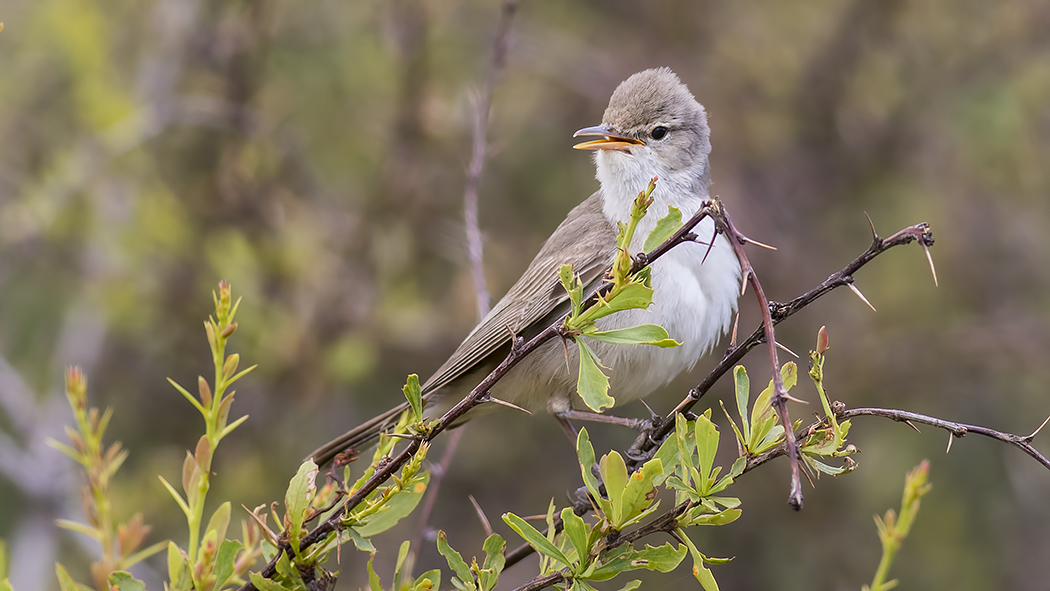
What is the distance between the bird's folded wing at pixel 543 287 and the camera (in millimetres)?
3508

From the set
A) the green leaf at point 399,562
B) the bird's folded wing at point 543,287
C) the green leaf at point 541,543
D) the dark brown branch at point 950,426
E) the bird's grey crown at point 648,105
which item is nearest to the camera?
the dark brown branch at point 950,426

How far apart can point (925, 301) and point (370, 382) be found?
3534 millimetres

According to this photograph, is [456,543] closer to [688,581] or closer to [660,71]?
[688,581]

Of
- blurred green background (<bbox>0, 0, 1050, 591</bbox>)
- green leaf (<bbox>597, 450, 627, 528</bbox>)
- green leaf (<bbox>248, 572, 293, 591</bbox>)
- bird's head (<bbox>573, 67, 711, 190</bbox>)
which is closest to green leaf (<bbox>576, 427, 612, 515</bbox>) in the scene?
green leaf (<bbox>597, 450, 627, 528</bbox>)

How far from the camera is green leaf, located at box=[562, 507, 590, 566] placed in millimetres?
1975

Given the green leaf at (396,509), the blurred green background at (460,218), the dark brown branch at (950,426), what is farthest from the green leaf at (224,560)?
the blurred green background at (460,218)

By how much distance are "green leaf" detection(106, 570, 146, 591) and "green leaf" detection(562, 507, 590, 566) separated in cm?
93

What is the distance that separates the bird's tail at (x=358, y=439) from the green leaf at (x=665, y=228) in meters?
1.49

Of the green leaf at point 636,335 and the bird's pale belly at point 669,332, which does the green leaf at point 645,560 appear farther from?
the bird's pale belly at point 669,332

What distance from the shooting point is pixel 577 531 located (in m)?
1.99

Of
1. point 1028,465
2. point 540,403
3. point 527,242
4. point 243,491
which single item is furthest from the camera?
point 527,242

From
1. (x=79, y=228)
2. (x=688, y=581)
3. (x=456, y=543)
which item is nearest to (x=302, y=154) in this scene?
(x=79, y=228)

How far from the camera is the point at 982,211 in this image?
578 centimetres

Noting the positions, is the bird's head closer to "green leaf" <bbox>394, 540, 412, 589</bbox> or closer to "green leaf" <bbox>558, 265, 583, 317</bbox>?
"green leaf" <bbox>558, 265, 583, 317</bbox>
